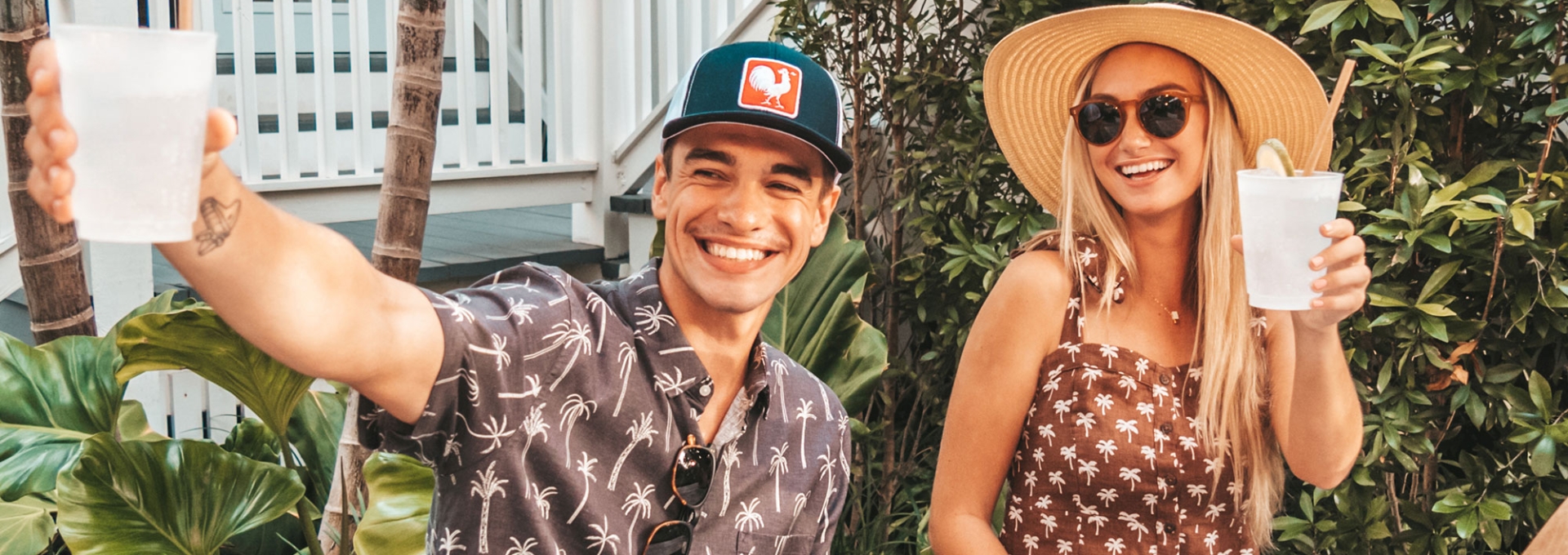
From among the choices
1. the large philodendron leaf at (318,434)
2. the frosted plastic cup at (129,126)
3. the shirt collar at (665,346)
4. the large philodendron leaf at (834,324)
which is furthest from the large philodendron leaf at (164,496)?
the frosted plastic cup at (129,126)

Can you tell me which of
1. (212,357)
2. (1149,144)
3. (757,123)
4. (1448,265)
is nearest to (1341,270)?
(1149,144)

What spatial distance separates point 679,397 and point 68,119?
761mm

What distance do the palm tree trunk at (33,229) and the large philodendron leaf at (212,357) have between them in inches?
23.3

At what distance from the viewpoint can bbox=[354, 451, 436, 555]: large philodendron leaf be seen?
2486 millimetres

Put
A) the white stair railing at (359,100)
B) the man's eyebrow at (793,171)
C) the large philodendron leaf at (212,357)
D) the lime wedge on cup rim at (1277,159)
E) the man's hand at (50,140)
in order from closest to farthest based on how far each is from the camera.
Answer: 1. the man's hand at (50,140)
2. the lime wedge on cup rim at (1277,159)
3. the man's eyebrow at (793,171)
4. the large philodendron leaf at (212,357)
5. the white stair railing at (359,100)

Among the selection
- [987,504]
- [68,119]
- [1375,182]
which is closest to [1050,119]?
[987,504]

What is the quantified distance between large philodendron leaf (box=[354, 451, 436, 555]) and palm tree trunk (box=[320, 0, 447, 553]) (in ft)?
0.45

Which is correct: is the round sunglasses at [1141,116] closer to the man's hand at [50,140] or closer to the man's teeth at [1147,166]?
the man's teeth at [1147,166]

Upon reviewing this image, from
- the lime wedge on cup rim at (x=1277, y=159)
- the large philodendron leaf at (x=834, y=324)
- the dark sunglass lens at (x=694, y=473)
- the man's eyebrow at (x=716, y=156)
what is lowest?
the large philodendron leaf at (x=834, y=324)

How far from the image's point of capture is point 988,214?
3521 millimetres

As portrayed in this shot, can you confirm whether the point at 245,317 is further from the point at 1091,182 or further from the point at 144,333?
the point at 144,333

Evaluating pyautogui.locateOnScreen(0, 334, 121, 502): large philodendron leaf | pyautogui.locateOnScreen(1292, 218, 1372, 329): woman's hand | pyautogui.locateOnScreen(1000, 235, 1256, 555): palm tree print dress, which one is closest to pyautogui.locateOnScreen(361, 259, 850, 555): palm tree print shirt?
pyautogui.locateOnScreen(1000, 235, 1256, 555): palm tree print dress

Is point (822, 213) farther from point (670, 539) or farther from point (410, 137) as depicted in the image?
point (410, 137)

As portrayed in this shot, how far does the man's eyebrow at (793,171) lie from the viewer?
145 cm
